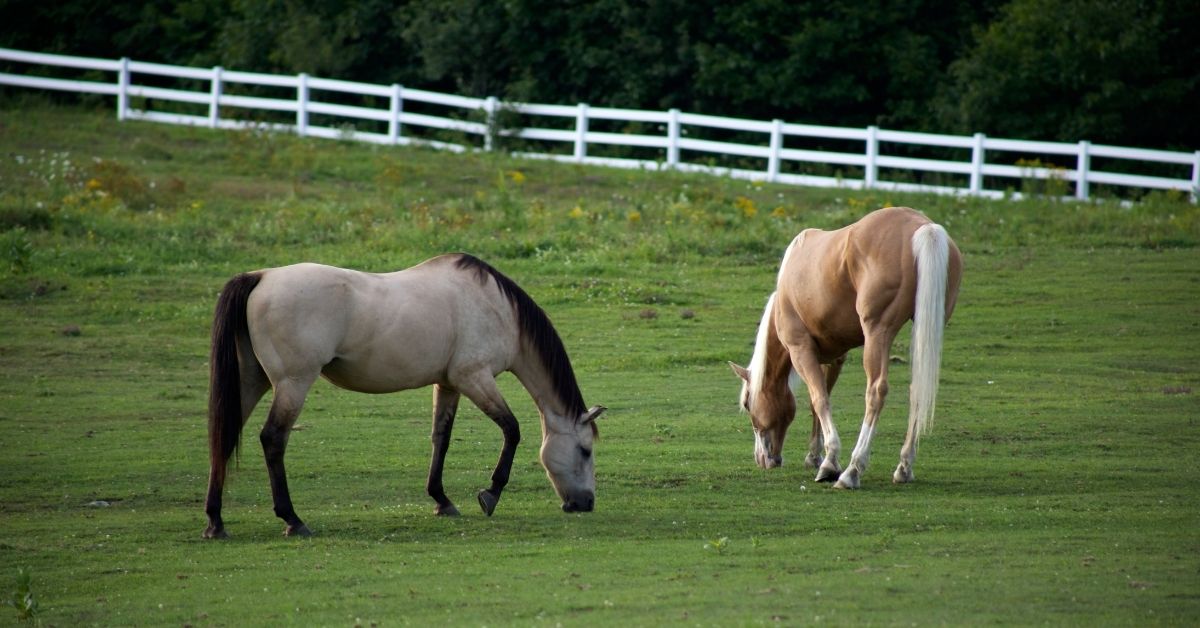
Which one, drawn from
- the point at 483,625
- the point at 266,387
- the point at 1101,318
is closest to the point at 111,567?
the point at 266,387

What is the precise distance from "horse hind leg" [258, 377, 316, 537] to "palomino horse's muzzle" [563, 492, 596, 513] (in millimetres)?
1804

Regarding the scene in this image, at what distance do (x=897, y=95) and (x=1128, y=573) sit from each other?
26484 mm

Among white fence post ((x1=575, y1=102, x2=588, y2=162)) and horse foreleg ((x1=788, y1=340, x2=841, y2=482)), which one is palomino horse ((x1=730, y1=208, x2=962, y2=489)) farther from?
white fence post ((x1=575, y1=102, x2=588, y2=162))

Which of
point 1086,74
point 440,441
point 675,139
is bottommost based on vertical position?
point 440,441

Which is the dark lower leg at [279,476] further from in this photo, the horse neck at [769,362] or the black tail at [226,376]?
the horse neck at [769,362]

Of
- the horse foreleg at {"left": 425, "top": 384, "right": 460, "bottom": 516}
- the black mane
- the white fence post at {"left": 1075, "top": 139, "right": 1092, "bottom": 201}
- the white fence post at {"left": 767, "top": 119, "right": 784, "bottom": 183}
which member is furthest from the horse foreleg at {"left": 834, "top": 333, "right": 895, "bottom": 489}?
the white fence post at {"left": 767, "top": 119, "right": 784, "bottom": 183}

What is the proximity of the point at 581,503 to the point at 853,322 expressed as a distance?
265cm

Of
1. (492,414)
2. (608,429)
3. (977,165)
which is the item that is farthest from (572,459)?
(977,165)

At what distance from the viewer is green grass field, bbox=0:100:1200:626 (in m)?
6.98

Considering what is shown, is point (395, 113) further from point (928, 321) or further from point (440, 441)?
point (928, 321)

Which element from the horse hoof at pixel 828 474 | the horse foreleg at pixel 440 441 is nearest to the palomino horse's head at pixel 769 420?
the horse hoof at pixel 828 474

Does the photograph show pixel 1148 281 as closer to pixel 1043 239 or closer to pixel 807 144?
pixel 1043 239

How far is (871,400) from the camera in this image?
32.0ft

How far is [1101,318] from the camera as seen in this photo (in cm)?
1659
